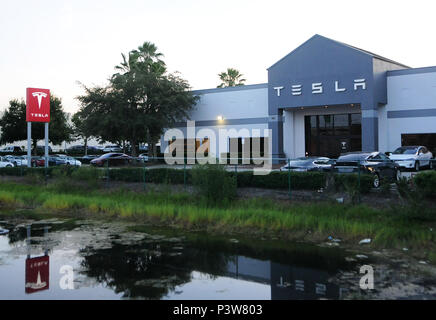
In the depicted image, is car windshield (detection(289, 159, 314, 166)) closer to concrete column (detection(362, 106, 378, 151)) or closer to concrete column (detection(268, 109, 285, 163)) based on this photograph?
concrete column (detection(362, 106, 378, 151))

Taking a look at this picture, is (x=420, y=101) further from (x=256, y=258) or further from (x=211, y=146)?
(x=256, y=258)

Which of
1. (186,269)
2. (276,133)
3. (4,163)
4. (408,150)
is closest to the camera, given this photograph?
(186,269)

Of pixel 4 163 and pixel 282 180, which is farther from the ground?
pixel 4 163

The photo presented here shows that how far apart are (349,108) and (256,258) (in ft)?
84.3

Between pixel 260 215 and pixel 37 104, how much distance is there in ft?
78.2

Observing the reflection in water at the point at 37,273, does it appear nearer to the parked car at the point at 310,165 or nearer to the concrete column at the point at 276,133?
the parked car at the point at 310,165

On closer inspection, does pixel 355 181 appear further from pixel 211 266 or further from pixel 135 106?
pixel 135 106

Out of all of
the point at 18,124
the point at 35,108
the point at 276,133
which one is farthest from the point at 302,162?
the point at 18,124

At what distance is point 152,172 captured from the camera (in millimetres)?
21094

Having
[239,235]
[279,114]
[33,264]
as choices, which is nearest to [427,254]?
[239,235]

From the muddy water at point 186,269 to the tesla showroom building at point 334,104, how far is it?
21.3 metres

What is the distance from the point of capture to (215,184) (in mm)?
15961

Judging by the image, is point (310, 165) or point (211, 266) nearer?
point (211, 266)

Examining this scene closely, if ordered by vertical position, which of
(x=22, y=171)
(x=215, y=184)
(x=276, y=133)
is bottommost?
(x=215, y=184)
